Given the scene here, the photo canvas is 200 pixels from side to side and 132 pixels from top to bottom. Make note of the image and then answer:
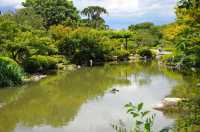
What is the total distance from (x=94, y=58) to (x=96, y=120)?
27.3m

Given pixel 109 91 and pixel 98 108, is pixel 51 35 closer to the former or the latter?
pixel 109 91

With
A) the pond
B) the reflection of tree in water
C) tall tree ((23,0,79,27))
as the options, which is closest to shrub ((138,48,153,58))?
tall tree ((23,0,79,27))

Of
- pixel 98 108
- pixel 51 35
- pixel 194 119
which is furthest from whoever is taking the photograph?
pixel 51 35

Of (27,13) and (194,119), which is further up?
(27,13)

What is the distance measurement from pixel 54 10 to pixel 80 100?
41.1 meters

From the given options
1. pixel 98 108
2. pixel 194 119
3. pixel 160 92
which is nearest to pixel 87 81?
pixel 160 92

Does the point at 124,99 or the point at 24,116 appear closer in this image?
the point at 24,116

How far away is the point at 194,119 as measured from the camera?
311 cm

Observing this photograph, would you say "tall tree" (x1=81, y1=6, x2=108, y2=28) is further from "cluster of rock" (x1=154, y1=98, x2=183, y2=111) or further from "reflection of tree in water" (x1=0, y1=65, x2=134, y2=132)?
"cluster of rock" (x1=154, y1=98, x2=183, y2=111)

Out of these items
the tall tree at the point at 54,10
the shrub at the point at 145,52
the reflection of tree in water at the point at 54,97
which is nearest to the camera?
the reflection of tree in water at the point at 54,97

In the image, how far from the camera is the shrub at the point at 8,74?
2399cm

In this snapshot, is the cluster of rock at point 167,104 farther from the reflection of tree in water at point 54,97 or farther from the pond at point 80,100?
the reflection of tree in water at point 54,97

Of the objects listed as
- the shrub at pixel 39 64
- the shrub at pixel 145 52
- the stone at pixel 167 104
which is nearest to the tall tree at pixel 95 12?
the shrub at pixel 145 52

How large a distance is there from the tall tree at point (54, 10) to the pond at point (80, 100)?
27010 mm
